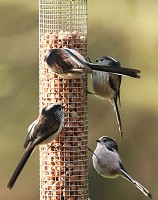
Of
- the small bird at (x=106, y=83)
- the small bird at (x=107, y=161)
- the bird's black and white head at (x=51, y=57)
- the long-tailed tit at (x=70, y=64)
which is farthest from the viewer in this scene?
the small bird at (x=107, y=161)

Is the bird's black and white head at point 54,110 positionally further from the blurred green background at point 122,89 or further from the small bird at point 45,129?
the blurred green background at point 122,89

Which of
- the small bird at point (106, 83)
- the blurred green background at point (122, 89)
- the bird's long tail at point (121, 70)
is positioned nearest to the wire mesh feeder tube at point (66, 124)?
the small bird at point (106, 83)

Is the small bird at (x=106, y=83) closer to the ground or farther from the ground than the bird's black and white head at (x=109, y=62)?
closer to the ground

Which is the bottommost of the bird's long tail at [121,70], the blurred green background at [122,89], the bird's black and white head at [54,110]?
the bird's black and white head at [54,110]

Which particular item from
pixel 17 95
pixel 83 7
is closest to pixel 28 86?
pixel 17 95

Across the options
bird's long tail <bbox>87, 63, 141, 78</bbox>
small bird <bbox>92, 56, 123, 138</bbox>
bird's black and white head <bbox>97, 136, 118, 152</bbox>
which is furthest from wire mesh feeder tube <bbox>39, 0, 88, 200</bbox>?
bird's black and white head <bbox>97, 136, 118, 152</bbox>

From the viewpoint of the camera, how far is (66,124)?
27.5 feet

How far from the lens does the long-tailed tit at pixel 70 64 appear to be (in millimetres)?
7953

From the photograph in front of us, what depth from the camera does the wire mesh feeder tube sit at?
837 cm

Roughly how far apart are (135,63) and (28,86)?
1.35m

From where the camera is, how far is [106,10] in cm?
1373

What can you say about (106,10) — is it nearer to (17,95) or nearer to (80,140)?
(17,95)

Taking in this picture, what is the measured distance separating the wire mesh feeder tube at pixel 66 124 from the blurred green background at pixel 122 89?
483 centimetres

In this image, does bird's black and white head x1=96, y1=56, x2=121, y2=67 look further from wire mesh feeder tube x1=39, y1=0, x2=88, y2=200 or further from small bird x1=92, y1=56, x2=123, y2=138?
wire mesh feeder tube x1=39, y1=0, x2=88, y2=200
